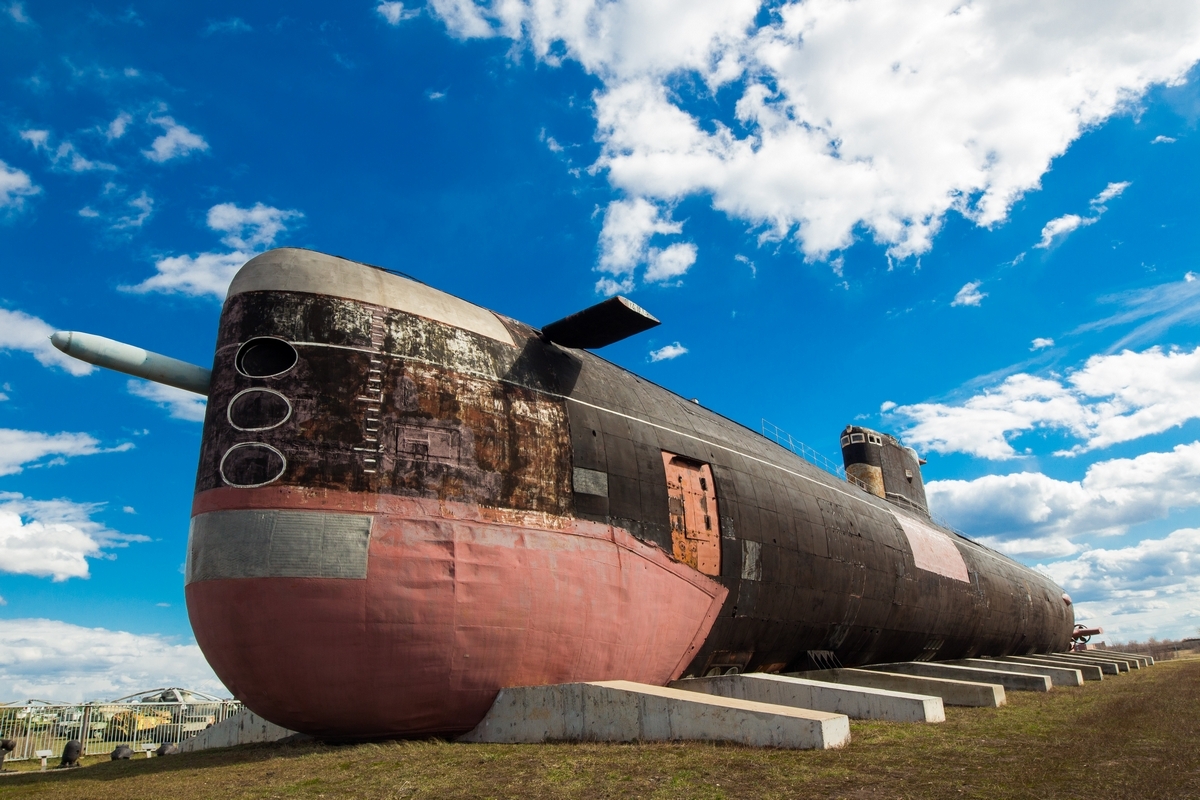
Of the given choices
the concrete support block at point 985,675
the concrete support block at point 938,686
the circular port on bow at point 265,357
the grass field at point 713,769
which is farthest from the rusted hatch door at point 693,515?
the concrete support block at point 985,675

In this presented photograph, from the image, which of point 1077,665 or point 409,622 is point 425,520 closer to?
point 409,622

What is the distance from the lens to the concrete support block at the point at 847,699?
12.4 m

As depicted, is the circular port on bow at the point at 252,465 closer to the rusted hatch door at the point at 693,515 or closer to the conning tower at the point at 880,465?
the rusted hatch door at the point at 693,515

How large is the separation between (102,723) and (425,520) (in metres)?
17.3

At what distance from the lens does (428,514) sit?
451 inches

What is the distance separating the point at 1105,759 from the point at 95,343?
15.5 meters

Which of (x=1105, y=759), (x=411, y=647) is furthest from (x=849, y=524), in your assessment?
(x=411, y=647)

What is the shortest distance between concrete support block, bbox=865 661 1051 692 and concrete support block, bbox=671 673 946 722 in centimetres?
923

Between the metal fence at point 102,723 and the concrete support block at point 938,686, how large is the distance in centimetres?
1586

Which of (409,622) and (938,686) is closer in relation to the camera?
(409,622)

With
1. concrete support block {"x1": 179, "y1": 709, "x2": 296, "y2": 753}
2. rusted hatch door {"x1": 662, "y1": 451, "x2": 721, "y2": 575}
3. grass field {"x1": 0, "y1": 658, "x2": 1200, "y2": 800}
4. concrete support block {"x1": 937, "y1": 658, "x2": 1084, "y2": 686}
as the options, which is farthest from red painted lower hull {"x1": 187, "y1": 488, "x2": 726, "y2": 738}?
concrete support block {"x1": 937, "y1": 658, "x2": 1084, "y2": 686}

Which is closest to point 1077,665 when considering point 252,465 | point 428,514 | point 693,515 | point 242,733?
point 693,515

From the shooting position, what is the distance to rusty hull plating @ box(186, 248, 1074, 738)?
10.8m

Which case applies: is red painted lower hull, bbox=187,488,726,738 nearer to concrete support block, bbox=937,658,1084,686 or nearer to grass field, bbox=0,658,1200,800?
grass field, bbox=0,658,1200,800
